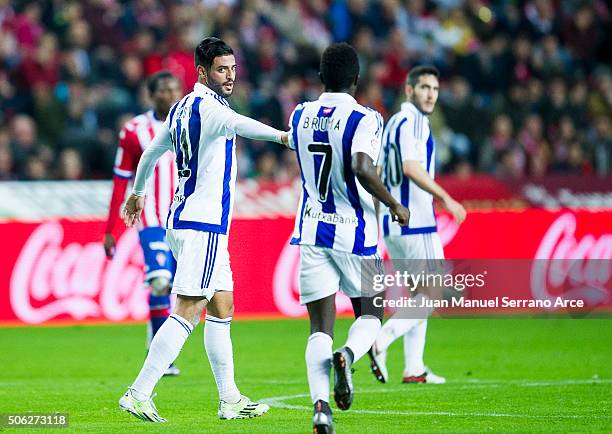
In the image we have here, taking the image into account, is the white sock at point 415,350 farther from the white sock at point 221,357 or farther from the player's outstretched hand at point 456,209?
the white sock at point 221,357

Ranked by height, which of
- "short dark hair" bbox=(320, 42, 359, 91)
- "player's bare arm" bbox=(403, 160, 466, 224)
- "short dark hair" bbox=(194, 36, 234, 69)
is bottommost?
"player's bare arm" bbox=(403, 160, 466, 224)

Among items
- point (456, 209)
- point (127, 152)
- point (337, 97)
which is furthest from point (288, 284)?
point (337, 97)

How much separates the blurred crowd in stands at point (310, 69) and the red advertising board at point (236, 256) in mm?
1718

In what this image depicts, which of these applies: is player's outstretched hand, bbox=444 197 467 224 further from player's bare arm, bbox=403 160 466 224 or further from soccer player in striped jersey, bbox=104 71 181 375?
soccer player in striped jersey, bbox=104 71 181 375

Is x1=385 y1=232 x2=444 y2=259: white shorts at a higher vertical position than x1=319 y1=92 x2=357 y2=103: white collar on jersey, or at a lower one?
lower

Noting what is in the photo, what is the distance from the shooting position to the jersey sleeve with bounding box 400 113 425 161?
35.5ft

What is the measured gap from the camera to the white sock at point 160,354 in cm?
794

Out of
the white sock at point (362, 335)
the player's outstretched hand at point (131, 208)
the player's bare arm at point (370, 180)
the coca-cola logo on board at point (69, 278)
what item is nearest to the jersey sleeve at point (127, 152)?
the player's outstretched hand at point (131, 208)

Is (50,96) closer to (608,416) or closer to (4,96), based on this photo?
(4,96)

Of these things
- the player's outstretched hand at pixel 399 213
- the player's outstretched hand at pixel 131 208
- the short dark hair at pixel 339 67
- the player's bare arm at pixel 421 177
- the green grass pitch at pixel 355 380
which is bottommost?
the green grass pitch at pixel 355 380

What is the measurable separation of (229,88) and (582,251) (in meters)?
10.5

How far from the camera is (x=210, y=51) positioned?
8.21 metres

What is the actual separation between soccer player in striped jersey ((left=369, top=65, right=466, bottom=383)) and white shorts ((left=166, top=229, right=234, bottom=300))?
2.78 metres

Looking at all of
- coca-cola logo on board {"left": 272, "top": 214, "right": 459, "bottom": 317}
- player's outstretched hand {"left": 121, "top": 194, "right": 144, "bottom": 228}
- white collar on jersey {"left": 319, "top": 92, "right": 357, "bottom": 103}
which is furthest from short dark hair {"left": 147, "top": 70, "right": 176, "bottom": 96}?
coca-cola logo on board {"left": 272, "top": 214, "right": 459, "bottom": 317}
